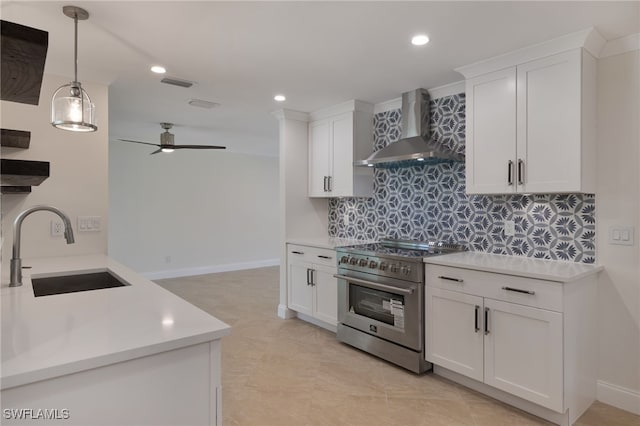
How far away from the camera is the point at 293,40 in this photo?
2.44 meters

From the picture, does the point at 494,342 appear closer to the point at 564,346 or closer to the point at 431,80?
the point at 564,346

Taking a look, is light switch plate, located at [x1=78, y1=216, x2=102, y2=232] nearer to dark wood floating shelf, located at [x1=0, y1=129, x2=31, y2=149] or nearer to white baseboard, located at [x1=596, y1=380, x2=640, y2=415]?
dark wood floating shelf, located at [x1=0, y1=129, x2=31, y2=149]

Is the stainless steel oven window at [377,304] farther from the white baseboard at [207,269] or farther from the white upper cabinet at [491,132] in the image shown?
the white baseboard at [207,269]

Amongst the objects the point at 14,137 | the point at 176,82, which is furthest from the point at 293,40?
the point at 14,137

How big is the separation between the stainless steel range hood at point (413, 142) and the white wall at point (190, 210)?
14.0 feet

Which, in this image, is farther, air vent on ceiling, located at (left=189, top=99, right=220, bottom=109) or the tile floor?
air vent on ceiling, located at (left=189, top=99, right=220, bottom=109)

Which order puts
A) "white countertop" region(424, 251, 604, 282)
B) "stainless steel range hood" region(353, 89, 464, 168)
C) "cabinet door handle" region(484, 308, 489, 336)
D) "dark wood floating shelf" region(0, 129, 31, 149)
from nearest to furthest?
"dark wood floating shelf" region(0, 129, 31, 149), "white countertop" region(424, 251, 604, 282), "cabinet door handle" region(484, 308, 489, 336), "stainless steel range hood" region(353, 89, 464, 168)

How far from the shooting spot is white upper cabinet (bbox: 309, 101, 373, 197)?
3.96 meters

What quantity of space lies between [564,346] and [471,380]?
2.46 feet

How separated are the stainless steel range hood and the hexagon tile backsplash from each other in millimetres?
126

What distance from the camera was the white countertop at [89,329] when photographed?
0.95 m

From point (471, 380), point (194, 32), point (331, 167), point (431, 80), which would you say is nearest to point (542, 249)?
point (471, 380)

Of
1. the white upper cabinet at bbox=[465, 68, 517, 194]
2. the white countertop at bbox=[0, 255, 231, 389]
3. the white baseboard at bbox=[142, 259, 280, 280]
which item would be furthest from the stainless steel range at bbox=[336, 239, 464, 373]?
the white baseboard at bbox=[142, 259, 280, 280]

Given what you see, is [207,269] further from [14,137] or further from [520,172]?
[520,172]
